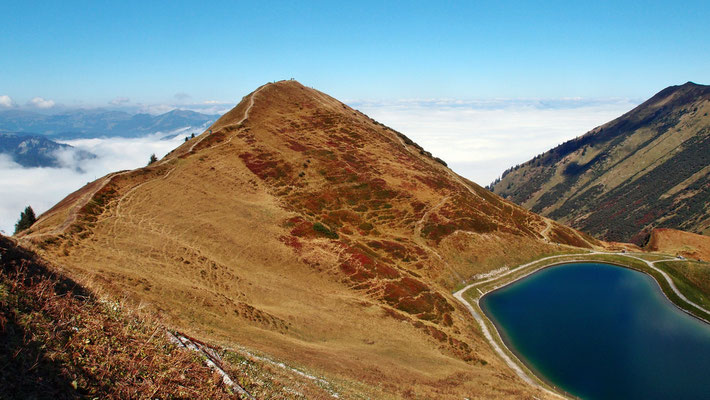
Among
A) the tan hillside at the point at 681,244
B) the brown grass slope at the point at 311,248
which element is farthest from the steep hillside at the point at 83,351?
the tan hillside at the point at 681,244

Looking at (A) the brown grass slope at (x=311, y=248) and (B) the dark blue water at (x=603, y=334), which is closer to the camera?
(A) the brown grass slope at (x=311, y=248)

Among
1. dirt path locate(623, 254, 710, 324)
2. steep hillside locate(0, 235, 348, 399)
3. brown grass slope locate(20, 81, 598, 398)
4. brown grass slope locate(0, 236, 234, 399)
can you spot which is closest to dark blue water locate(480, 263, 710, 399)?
dirt path locate(623, 254, 710, 324)

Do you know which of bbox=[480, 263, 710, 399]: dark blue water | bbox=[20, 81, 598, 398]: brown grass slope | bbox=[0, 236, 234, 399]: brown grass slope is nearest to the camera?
bbox=[0, 236, 234, 399]: brown grass slope

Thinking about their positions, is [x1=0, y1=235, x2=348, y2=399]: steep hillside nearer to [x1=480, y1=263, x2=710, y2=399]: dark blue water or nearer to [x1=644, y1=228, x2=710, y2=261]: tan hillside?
[x1=480, y1=263, x2=710, y2=399]: dark blue water

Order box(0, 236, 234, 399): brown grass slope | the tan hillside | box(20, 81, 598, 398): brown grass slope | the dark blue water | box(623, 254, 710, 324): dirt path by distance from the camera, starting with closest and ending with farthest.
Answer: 1. box(0, 236, 234, 399): brown grass slope
2. box(20, 81, 598, 398): brown grass slope
3. the dark blue water
4. box(623, 254, 710, 324): dirt path
5. the tan hillside

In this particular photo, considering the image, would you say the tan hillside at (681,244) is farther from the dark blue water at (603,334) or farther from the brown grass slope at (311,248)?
the dark blue water at (603,334)
